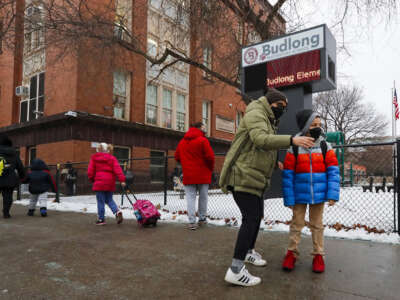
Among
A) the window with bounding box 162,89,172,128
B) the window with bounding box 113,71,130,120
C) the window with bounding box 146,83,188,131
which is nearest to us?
the window with bounding box 113,71,130,120

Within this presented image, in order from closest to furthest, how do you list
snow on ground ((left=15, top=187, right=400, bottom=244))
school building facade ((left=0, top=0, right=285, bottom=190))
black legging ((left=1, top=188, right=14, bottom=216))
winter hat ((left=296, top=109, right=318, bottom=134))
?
winter hat ((left=296, top=109, right=318, bottom=134)) < snow on ground ((left=15, top=187, right=400, bottom=244)) < black legging ((left=1, top=188, right=14, bottom=216)) < school building facade ((left=0, top=0, right=285, bottom=190))

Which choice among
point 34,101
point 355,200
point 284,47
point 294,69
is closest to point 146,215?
point 294,69

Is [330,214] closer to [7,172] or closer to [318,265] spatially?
[318,265]

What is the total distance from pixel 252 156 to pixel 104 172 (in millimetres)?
3775

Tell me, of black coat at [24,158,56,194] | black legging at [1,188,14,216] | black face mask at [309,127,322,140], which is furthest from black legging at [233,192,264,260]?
black legging at [1,188,14,216]

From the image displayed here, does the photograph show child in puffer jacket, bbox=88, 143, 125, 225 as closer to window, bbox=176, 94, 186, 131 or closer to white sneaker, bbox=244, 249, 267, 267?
white sneaker, bbox=244, 249, 267, 267

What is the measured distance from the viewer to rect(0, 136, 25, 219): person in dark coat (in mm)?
6453

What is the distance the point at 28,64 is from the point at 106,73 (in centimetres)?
605

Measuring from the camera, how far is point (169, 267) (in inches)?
125

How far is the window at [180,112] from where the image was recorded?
19.1 m

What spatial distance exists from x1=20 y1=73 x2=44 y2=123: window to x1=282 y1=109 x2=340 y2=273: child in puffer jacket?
15.3 metres

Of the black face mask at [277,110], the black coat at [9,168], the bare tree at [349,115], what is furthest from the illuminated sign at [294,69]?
the bare tree at [349,115]

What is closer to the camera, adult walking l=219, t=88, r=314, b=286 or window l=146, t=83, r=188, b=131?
adult walking l=219, t=88, r=314, b=286

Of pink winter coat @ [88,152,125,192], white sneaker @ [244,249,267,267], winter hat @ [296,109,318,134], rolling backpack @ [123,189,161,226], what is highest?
winter hat @ [296,109,318,134]
